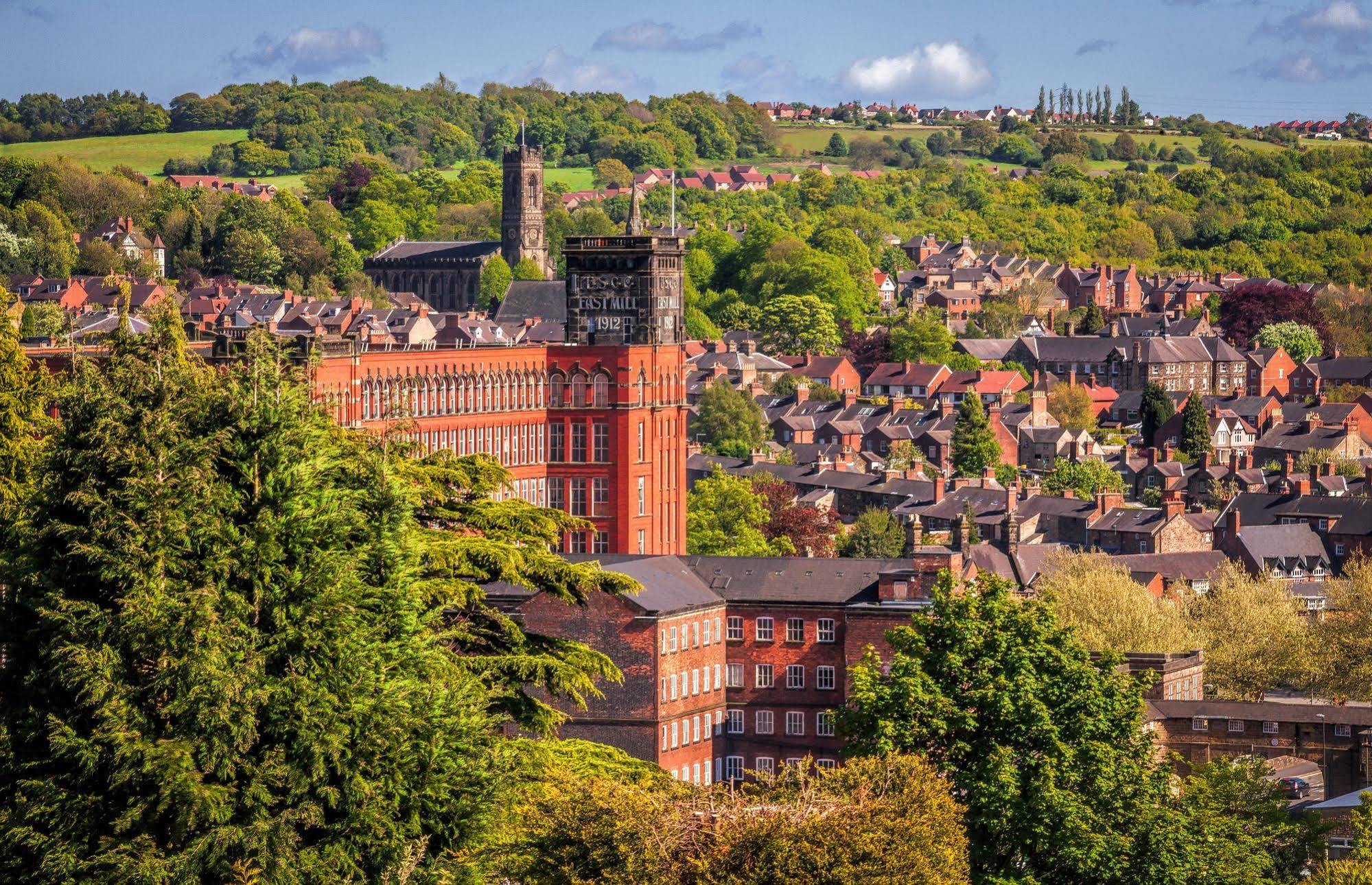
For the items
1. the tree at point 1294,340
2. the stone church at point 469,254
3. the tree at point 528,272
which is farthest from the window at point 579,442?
the tree at point 1294,340

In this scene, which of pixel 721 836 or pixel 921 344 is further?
pixel 921 344

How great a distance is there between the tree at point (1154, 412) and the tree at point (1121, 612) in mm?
58384

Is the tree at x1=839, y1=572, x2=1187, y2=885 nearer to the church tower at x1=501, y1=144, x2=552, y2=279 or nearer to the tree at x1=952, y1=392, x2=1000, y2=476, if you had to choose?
the tree at x1=952, y1=392, x2=1000, y2=476

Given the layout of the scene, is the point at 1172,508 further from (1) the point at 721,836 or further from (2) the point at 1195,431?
(1) the point at 721,836

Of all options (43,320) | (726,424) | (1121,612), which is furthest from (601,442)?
(726,424)

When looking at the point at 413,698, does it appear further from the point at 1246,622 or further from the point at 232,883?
the point at 1246,622

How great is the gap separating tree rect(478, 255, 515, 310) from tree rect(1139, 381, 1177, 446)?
4683 cm

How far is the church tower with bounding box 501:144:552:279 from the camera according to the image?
589ft

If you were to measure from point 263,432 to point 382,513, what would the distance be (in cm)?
185

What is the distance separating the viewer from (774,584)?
62.0 metres

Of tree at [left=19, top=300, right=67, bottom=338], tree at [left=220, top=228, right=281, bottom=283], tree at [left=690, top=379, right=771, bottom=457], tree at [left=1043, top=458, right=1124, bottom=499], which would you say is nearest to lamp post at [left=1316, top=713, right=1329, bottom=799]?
tree at [left=19, top=300, right=67, bottom=338]

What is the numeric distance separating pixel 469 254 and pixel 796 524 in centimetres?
8271

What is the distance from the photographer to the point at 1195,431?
132 metres

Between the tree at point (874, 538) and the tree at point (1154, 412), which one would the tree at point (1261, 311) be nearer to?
the tree at point (1154, 412)
